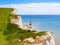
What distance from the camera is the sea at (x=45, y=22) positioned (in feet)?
10.4

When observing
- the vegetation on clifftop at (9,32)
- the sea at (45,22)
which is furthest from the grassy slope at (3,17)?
the sea at (45,22)

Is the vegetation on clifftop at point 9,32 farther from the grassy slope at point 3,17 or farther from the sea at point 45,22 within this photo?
the sea at point 45,22

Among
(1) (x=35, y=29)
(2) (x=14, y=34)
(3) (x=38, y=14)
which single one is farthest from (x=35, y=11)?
(2) (x=14, y=34)

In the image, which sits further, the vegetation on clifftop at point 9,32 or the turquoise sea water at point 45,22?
the turquoise sea water at point 45,22

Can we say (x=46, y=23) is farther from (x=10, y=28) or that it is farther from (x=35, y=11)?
(x=10, y=28)

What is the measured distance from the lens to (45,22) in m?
3.20

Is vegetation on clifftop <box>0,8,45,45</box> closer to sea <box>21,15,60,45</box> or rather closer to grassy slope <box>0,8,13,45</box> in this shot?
grassy slope <box>0,8,13,45</box>

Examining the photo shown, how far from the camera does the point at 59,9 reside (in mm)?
3273

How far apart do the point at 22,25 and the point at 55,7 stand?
1.81 feet

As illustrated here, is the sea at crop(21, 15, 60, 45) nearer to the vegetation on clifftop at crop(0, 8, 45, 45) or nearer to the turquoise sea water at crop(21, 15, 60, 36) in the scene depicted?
the turquoise sea water at crop(21, 15, 60, 36)

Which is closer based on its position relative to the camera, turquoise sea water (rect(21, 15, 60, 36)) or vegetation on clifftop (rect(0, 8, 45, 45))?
vegetation on clifftop (rect(0, 8, 45, 45))

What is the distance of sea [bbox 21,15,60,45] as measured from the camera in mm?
3165

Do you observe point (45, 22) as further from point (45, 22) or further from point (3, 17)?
point (3, 17)

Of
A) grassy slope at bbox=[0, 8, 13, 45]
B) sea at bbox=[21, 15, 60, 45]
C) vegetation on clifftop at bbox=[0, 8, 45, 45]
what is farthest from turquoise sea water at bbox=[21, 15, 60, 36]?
grassy slope at bbox=[0, 8, 13, 45]
